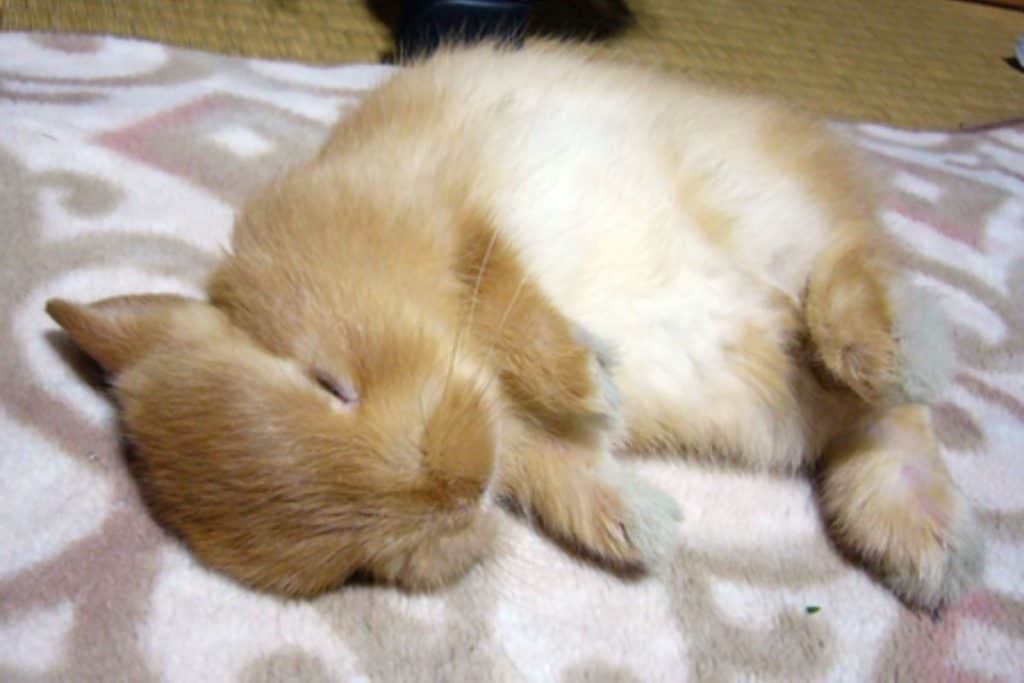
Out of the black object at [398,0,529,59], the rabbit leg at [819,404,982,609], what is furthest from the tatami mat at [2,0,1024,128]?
the rabbit leg at [819,404,982,609]

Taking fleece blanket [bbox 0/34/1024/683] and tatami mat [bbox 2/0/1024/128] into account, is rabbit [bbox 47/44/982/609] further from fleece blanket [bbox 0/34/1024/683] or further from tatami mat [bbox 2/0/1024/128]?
tatami mat [bbox 2/0/1024/128]

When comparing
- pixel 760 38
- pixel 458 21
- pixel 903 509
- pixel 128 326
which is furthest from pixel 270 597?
pixel 760 38

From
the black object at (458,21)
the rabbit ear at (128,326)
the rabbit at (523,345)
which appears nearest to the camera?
the rabbit at (523,345)

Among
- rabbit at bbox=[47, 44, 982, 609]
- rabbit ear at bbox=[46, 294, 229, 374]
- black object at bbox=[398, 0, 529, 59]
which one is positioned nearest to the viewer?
rabbit at bbox=[47, 44, 982, 609]

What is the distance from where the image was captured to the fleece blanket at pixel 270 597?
3.17ft

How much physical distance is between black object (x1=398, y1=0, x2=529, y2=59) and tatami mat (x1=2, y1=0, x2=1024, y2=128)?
20cm

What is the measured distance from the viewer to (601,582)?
3.61 feet

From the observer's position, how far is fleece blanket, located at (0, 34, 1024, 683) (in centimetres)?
96

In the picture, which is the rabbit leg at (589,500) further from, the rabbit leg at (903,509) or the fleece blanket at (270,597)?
the rabbit leg at (903,509)

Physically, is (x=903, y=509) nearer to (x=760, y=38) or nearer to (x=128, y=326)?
(x=128, y=326)

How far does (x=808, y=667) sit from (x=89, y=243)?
1.21 meters

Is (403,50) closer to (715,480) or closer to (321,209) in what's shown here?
(321,209)

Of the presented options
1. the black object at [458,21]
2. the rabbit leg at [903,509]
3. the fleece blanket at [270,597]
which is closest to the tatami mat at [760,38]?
the black object at [458,21]

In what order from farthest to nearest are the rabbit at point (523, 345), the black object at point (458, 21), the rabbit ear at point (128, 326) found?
the black object at point (458, 21), the rabbit ear at point (128, 326), the rabbit at point (523, 345)
